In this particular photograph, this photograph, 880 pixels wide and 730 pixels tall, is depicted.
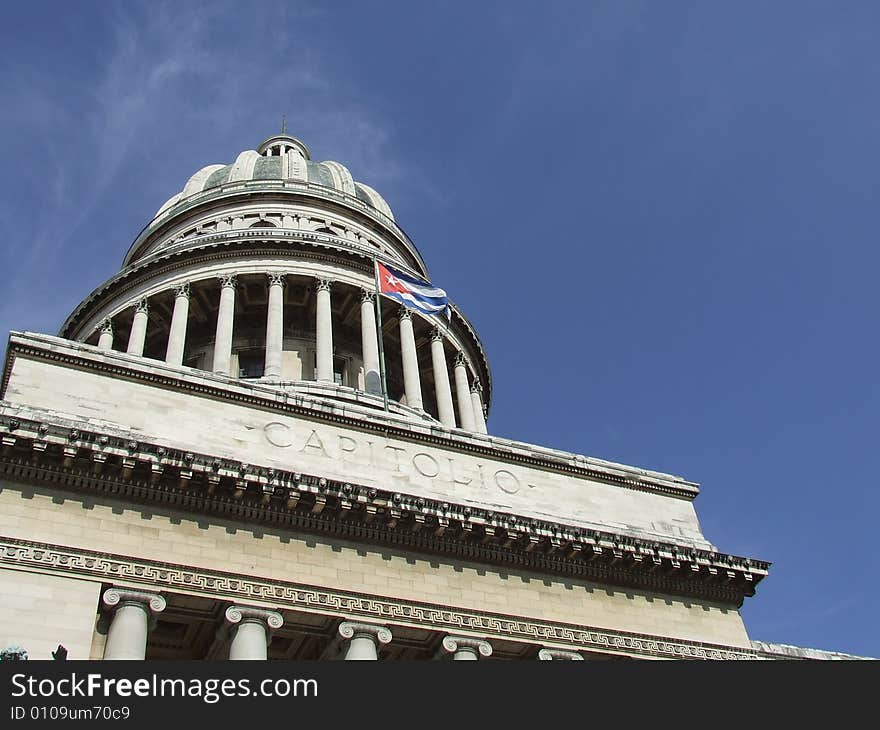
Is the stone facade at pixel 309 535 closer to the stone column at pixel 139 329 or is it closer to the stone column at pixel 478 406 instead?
the stone column at pixel 478 406

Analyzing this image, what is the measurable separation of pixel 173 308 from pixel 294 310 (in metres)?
5.20

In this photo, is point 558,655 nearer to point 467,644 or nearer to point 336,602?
point 467,644

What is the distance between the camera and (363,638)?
1869 cm

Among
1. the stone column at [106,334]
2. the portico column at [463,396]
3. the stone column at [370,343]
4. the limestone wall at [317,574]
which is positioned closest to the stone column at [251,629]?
the limestone wall at [317,574]

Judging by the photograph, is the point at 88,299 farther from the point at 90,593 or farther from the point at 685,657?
the point at 685,657

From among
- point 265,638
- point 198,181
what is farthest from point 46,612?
point 198,181

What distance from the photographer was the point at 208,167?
180ft

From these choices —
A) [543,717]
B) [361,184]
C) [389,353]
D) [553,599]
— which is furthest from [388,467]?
[361,184]

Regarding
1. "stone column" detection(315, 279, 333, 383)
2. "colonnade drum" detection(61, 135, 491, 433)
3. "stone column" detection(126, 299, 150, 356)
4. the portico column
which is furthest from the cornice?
"stone column" detection(126, 299, 150, 356)

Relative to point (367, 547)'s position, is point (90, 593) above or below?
below

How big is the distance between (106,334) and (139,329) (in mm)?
2066

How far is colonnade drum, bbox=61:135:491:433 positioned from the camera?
126ft

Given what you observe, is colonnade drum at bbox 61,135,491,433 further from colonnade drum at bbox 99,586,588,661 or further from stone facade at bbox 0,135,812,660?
colonnade drum at bbox 99,586,588,661

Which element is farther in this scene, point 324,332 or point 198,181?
point 198,181
